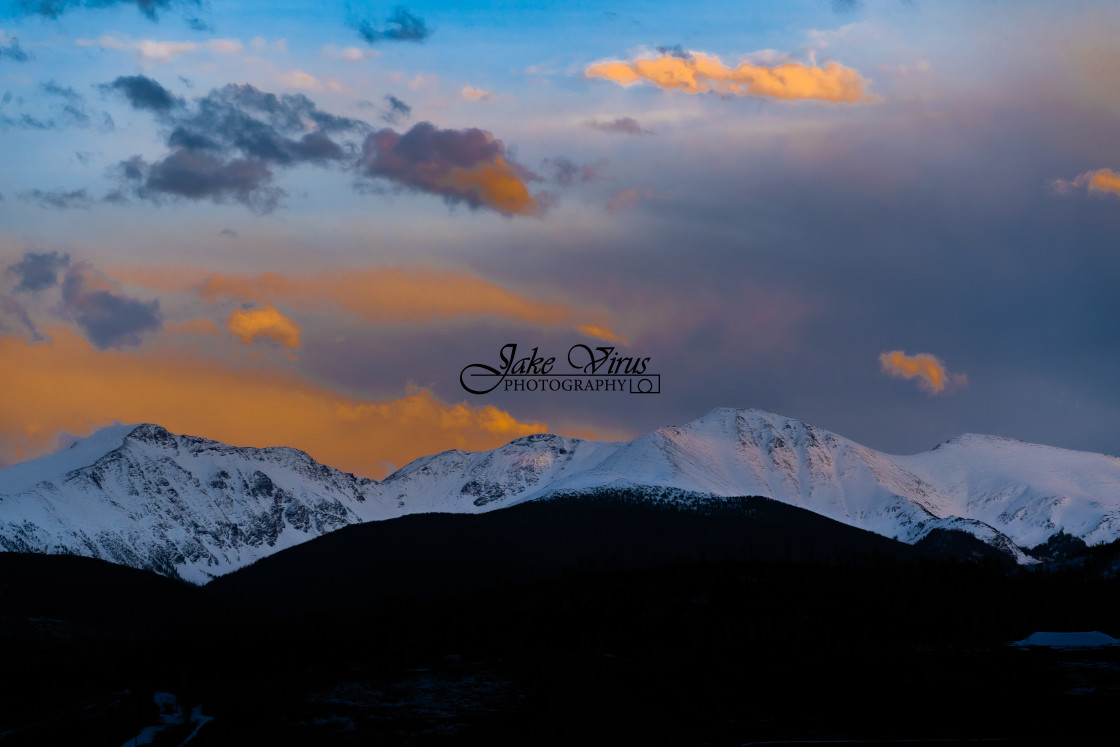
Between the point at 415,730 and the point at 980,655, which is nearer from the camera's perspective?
the point at 415,730

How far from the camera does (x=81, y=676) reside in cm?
18475

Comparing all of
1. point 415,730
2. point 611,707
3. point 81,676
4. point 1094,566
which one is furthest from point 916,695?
point 81,676

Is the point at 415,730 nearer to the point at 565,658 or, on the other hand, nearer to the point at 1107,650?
the point at 565,658

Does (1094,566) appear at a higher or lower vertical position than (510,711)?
higher

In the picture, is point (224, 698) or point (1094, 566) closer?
point (224, 698)

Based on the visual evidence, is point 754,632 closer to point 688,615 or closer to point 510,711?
point 688,615

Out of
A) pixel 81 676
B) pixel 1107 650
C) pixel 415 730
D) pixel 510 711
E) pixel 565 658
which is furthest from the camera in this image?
pixel 81 676

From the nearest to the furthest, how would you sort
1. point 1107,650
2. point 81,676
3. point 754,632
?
point 1107,650 → point 754,632 → point 81,676

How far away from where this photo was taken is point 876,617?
17675 centimetres

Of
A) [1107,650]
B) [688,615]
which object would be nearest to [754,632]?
[688,615]

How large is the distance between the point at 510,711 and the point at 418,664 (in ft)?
118

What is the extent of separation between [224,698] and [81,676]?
4600 cm

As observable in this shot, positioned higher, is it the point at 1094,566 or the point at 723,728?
the point at 1094,566

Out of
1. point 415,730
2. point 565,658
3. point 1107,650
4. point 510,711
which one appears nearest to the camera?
point 415,730
